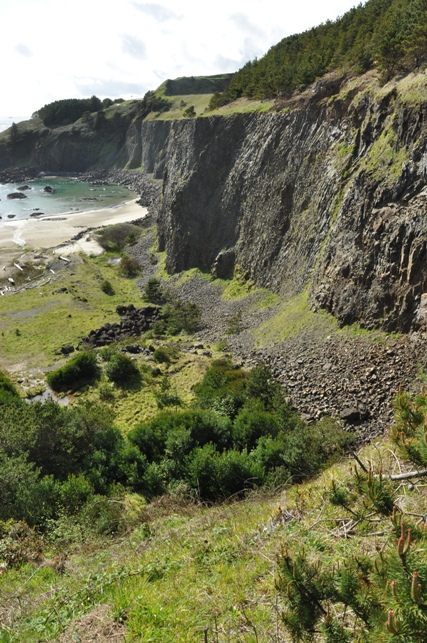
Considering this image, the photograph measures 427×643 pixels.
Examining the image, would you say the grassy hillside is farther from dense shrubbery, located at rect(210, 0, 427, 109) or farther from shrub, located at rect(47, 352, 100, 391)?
dense shrubbery, located at rect(210, 0, 427, 109)

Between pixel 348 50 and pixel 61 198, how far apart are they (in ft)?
295

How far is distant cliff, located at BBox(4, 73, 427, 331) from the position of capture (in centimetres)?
2275

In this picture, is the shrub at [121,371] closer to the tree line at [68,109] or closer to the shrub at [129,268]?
the shrub at [129,268]

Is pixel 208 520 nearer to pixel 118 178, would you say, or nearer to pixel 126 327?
pixel 126 327

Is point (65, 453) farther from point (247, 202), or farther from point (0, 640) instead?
point (247, 202)

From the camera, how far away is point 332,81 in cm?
3541

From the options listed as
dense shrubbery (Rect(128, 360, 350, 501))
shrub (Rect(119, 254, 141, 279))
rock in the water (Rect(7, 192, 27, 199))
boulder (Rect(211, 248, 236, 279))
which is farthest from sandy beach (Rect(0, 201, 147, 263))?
dense shrubbery (Rect(128, 360, 350, 501))

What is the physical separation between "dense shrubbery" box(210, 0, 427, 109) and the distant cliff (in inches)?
74.5

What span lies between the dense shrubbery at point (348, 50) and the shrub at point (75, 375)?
2975 cm

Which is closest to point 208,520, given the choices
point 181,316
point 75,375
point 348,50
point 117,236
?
point 75,375

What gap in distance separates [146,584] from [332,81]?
3925 cm

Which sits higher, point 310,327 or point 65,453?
point 310,327

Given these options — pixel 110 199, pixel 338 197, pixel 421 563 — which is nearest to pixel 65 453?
pixel 421 563

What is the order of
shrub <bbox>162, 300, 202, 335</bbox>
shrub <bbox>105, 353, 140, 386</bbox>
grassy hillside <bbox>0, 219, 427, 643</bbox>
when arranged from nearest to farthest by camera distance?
grassy hillside <bbox>0, 219, 427, 643</bbox> < shrub <bbox>105, 353, 140, 386</bbox> < shrub <bbox>162, 300, 202, 335</bbox>
